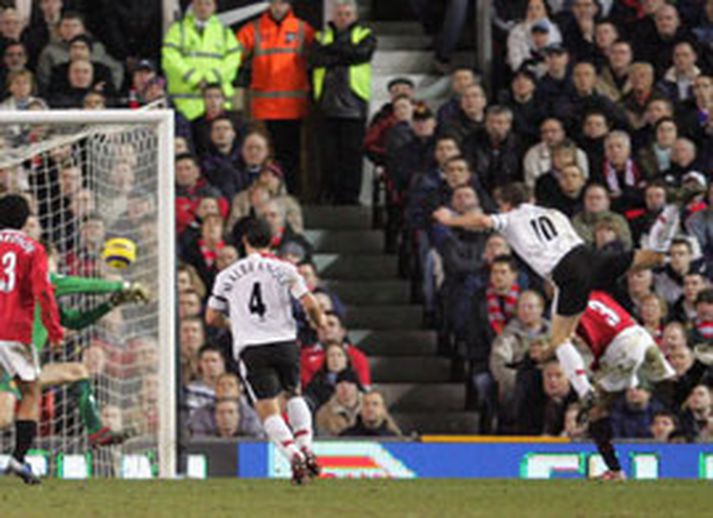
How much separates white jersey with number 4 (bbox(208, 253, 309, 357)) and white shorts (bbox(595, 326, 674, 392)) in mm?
2149

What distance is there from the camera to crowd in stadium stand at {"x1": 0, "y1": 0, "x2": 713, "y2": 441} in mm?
18031

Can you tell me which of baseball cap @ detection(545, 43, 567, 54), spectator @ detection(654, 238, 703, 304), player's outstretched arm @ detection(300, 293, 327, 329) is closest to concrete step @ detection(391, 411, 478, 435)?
spectator @ detection(654, 238, 703, 304)

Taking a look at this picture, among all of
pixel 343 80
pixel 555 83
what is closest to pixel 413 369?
pixel 343 80

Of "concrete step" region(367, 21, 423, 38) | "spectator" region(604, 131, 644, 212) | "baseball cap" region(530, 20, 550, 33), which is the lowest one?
"spectator" region(604, 131, 644, 212)

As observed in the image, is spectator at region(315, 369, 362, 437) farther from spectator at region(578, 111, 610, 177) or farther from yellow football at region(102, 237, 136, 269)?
spectator at region(578, 111, 610, 177)

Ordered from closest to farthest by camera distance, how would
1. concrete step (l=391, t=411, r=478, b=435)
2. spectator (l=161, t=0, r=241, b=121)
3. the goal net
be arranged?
1. the goal net
2. concrete step (l=391, t=411, r=478, b=435)
3. spectator (l=161, t=0, r=241, b=121)

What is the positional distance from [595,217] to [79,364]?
5300 millimetres

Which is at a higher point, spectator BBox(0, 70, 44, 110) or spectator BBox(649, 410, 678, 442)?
spectator BBox(0, 70, 44, 110)

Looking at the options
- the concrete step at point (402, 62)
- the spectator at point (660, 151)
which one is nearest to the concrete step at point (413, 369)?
the spectator at point (660, 151)

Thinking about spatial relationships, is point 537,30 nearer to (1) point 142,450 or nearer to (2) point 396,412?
(2) point 396,412

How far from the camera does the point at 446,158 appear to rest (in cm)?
1966

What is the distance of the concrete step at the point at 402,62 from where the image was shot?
22.5 meters

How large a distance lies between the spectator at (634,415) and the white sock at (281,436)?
4083 mm

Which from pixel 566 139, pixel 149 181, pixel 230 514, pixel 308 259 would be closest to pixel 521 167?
pixel 566 139
